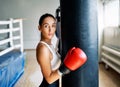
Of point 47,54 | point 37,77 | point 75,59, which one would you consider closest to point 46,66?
point 47,54

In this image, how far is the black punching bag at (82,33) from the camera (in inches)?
46.9

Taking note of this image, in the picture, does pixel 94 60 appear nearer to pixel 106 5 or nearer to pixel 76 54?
pixel 76 54

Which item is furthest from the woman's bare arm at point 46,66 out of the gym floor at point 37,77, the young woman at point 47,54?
the gym floor at point 37,77

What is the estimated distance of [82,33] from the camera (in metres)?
1.21

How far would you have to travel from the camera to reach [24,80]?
402 cm

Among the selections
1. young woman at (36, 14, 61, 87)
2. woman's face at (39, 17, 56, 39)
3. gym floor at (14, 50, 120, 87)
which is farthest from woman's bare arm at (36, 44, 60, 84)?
gym floor at (14, 50, 120, 87)

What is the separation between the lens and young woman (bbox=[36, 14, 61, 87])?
120 cm

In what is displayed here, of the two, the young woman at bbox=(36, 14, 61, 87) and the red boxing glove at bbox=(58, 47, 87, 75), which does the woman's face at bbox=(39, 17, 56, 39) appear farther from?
the red boxing glove at bbox=(58, 47, 87, 75)

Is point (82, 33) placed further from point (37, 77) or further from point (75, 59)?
point (37, 77)

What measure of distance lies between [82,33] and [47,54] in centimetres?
26

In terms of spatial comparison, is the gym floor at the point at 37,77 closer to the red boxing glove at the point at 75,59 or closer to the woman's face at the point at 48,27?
the woman's face at the point at 48,27

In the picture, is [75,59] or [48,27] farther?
[48,27]

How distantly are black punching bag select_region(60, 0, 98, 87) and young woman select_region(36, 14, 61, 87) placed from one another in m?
0.09

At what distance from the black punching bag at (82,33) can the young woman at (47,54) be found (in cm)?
9
